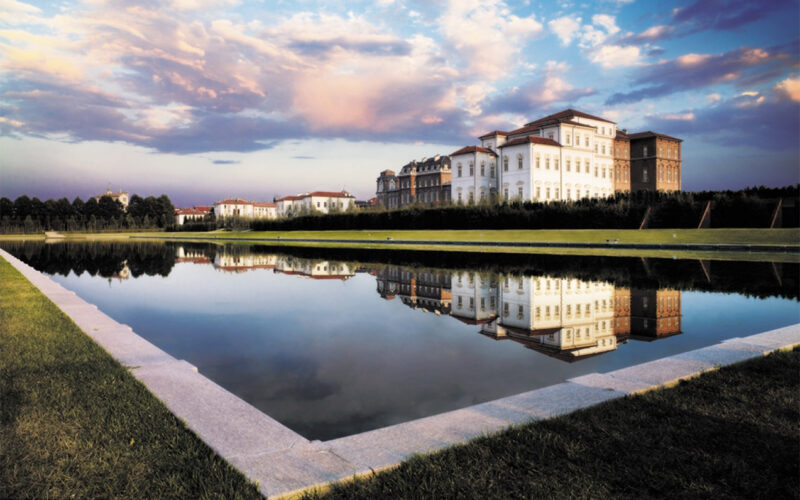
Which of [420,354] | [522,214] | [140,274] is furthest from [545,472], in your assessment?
[522,214]

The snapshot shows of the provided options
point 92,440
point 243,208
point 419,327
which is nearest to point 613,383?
point 419,327

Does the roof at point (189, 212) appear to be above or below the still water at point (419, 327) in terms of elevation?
above

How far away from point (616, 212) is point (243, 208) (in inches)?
5002

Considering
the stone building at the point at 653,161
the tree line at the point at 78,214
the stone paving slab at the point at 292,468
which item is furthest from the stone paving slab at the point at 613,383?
the tree line at the point at 78,214

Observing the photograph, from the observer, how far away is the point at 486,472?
8.86 ft

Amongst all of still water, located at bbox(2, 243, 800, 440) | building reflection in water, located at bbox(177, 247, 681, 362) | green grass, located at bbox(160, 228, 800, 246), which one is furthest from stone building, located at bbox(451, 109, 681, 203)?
still water, located at bbox(2, 243, 800, 440)

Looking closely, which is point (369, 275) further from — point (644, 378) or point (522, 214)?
point (522, 214)

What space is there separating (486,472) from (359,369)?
9.02ft

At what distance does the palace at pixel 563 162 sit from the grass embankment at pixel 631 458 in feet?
138

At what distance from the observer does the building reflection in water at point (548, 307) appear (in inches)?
261

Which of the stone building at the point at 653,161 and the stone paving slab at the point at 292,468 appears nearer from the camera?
the stone paving slab at the point at 292,468

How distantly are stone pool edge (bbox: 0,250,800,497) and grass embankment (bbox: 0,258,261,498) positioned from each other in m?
0.13

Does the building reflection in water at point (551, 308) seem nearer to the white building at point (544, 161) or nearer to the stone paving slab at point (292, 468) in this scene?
the stone paving slab at point (292, 468)

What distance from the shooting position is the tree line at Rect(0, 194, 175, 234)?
83.8 meters
